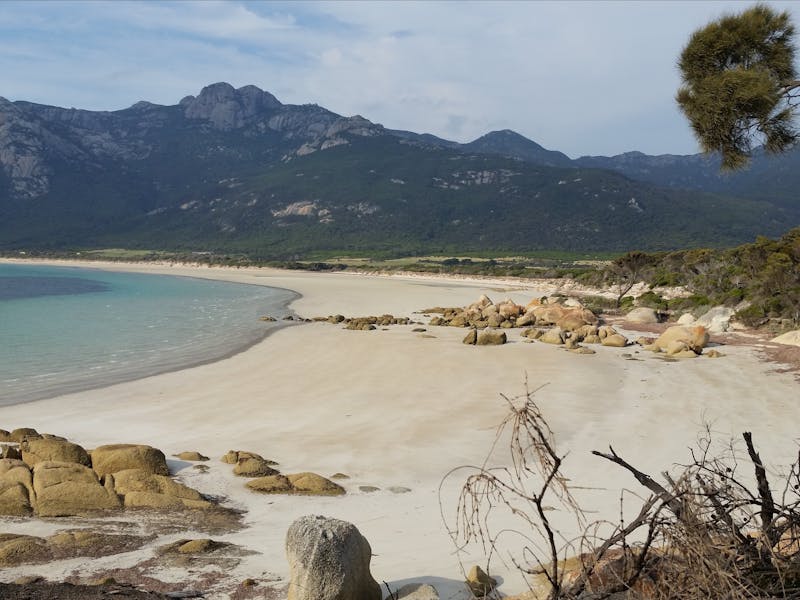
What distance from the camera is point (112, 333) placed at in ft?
112

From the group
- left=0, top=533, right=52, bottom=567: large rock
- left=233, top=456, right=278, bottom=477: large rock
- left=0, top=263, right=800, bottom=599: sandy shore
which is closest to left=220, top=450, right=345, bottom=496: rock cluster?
left=233, top=456, right=278, bottom=477: large rock

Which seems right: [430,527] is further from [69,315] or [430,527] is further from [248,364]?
[69,315]

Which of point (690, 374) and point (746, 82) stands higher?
point (746, 82)

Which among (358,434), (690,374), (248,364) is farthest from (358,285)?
(358,434)

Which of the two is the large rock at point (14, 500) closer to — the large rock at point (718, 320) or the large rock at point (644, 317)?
the large rock at point (718, 320)

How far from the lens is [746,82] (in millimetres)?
9180

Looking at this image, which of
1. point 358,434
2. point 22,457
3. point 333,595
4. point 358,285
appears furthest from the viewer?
point 358,285

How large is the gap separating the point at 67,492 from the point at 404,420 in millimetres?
7952

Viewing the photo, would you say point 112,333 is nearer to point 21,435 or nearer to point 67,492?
point 21,435

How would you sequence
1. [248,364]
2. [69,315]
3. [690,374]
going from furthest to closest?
[69,315]
[248,364]
[690,374]

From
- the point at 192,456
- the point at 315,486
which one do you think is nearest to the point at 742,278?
the point at 315,486

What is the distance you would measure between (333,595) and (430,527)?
3094 mm

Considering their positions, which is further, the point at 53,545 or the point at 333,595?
the point at 53,545

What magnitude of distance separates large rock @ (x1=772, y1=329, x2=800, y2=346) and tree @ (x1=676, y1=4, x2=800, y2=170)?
18.4 m
